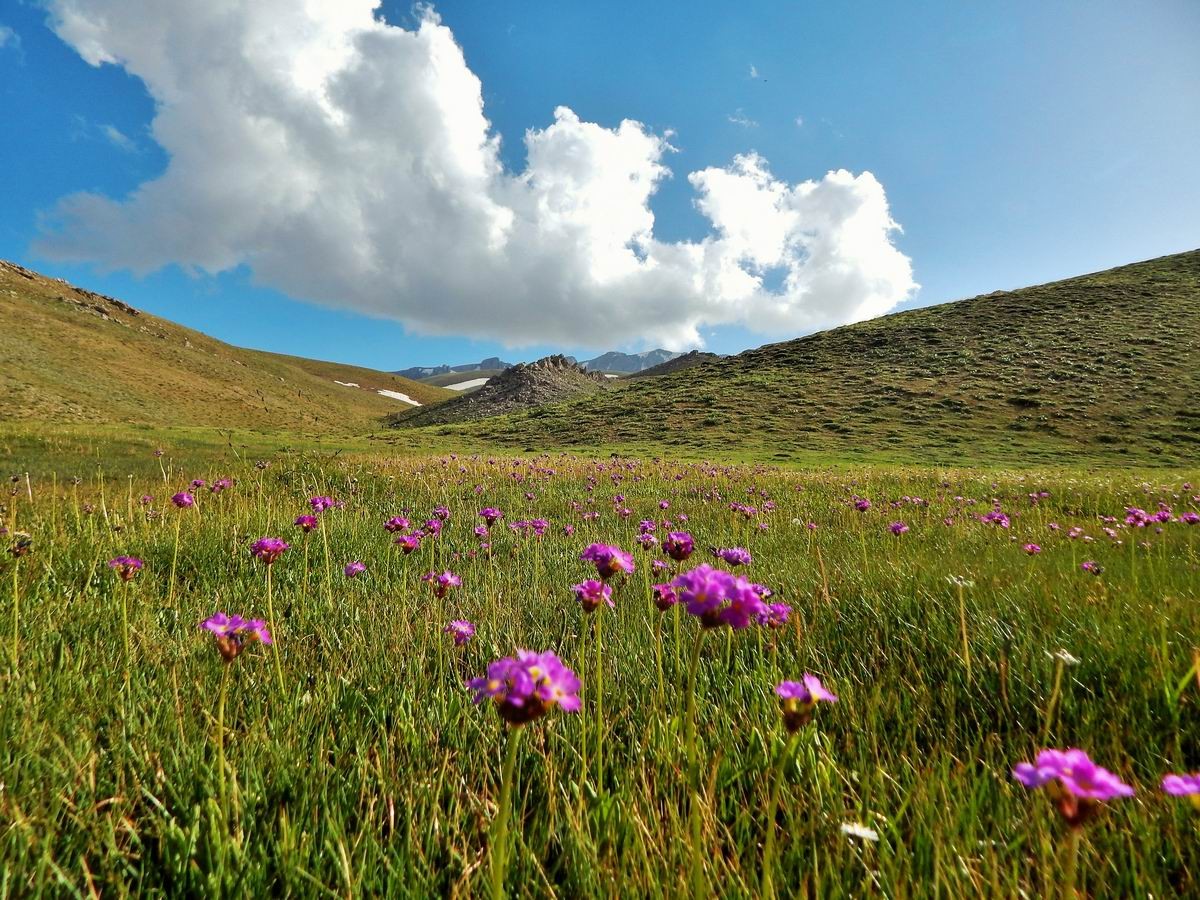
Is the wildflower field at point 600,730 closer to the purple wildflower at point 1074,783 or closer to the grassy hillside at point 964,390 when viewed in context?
the purple wildflower at point 1074,783

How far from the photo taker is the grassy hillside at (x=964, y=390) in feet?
98.5

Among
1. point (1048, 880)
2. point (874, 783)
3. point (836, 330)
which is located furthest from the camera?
point (836, 330)

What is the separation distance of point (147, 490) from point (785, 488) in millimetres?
12015

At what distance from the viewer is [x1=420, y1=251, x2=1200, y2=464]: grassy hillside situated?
30.0 metres

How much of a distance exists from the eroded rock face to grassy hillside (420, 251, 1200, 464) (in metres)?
16.4

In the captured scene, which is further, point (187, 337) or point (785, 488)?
point (187, 337)

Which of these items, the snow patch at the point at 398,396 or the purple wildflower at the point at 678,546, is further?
the snow patch at the point at 398,396

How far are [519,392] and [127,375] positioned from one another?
142 ft

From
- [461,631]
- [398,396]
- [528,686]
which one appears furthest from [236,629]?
[398,396]

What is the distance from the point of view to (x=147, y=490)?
28.6 feet

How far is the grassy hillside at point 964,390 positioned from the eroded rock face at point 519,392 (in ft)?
53.8

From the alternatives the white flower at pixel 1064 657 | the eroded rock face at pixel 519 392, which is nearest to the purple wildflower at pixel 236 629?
the white flower at pixel 1064 657

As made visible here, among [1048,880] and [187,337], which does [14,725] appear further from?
[187,337]

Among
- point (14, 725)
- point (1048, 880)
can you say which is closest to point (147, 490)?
point (14, 725)
